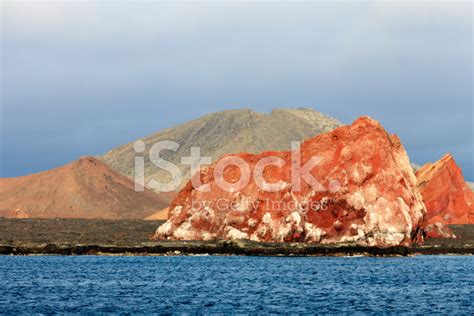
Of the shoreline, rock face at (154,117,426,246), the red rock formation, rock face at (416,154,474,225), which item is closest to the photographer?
the shoreline

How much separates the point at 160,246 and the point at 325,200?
22.0 metres

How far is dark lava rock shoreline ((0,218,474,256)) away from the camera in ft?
354

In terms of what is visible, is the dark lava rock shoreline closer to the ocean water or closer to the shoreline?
the shoreline

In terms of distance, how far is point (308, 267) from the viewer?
93188mm

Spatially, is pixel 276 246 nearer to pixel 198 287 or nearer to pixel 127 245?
pixel 127 245

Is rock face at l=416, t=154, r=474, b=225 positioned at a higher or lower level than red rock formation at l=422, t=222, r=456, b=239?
higher

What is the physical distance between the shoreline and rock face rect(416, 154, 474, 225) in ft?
132

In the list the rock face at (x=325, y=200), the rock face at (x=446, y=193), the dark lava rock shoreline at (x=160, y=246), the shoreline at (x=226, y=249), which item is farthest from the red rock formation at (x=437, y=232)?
the rock face at (x=446, y=193)

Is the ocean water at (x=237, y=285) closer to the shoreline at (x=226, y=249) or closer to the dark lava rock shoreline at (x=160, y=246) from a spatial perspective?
the shoreline at (x=226, y=249)

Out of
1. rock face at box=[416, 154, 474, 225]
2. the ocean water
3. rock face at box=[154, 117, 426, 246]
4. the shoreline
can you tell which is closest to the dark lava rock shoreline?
the shoreline

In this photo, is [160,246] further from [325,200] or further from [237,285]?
[237,285]

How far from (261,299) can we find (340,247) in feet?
147

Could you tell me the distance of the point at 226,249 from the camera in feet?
366

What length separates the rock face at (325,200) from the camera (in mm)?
108562
